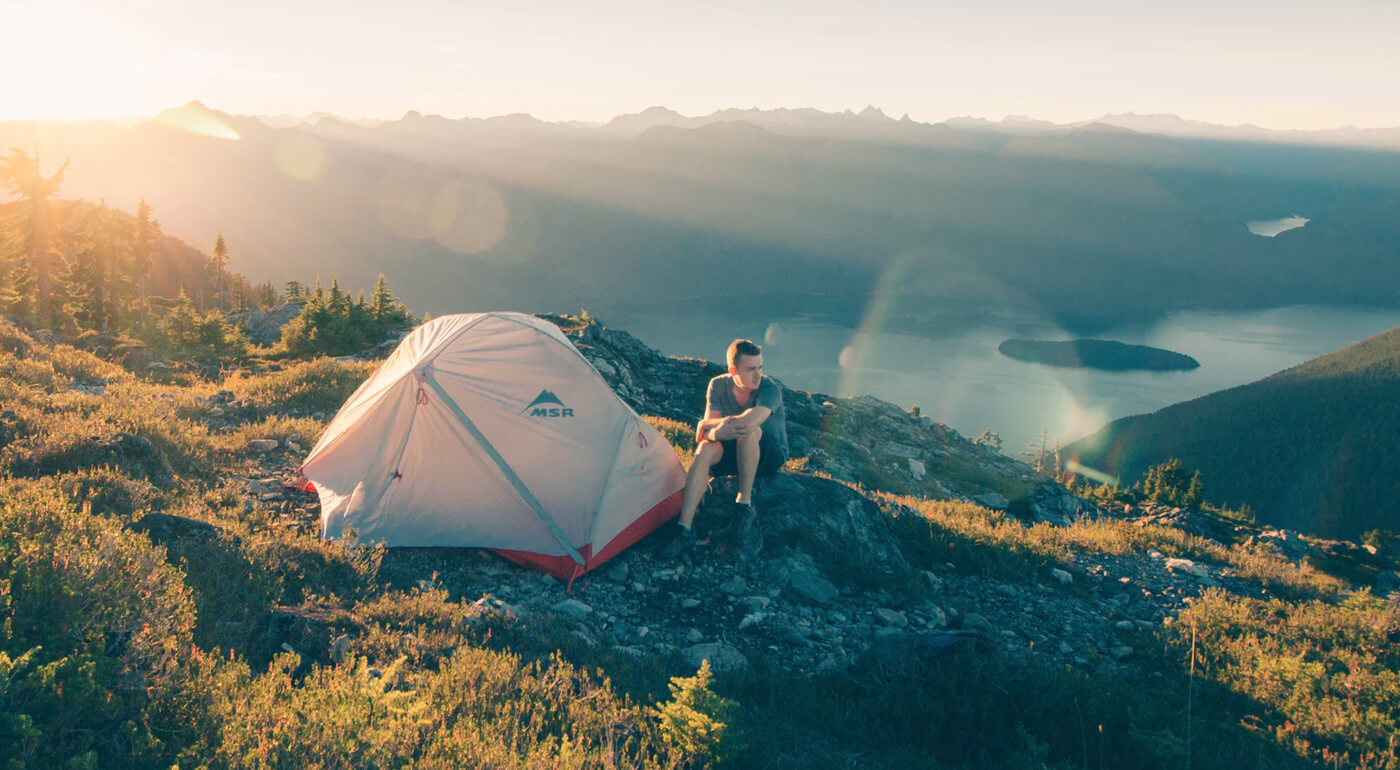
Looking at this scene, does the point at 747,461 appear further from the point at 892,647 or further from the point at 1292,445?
the point at 1292,445

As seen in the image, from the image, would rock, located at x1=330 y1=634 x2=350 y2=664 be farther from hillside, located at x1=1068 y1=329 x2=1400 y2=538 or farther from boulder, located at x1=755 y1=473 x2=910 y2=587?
hillside, located at x1=1068 y1=329 x2=1400 y2=538

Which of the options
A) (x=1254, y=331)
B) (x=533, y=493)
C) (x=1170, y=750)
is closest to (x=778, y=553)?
(x=533, y=493)

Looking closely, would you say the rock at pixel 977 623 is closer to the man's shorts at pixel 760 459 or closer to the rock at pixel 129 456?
the man's shorts at pixel 760 459

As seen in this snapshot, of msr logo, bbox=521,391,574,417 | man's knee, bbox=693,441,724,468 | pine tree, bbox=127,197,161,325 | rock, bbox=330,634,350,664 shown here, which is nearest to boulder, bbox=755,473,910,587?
man's knee, bbox=693,441,724,468

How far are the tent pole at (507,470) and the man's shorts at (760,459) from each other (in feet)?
6.30

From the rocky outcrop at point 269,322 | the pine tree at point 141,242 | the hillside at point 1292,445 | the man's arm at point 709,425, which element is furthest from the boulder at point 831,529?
the hillside at point 1292,445

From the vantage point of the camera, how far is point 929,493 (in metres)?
17.0

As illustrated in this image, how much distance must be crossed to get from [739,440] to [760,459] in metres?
0.65

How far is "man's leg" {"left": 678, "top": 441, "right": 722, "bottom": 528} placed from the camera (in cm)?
724

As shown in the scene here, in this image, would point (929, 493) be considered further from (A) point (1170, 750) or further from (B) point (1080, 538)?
(A) point (1170, 750)

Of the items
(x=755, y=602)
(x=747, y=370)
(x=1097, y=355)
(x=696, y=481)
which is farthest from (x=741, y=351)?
(x=1097, y=355)

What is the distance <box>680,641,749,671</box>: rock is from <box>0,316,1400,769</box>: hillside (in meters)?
0.05

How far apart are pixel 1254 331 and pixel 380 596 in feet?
827

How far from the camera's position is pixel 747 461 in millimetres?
7305
